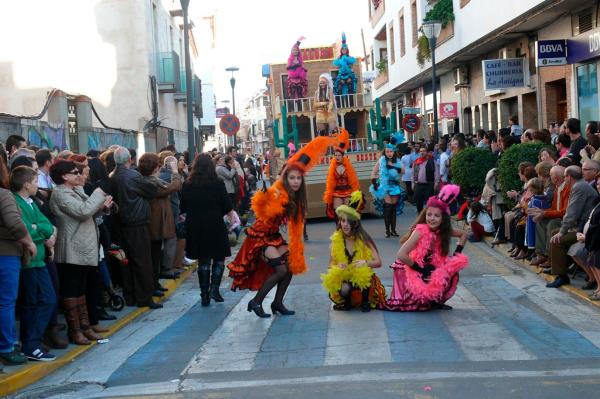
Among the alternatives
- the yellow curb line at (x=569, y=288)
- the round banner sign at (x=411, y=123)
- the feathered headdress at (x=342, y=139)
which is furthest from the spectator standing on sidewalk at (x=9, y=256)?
the round banner sign at (x=411, y=123)

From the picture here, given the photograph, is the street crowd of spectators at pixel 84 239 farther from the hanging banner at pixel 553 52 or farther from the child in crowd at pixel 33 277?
the hanging banner at pixel 553 52

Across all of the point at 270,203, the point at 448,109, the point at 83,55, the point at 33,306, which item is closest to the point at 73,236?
the point at 33,306

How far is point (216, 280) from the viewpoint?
10898 millimetres

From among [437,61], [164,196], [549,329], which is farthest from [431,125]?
[549,329]

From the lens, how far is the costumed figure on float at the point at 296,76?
23.8 metres

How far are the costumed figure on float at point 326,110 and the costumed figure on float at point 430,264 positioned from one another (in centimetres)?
1334

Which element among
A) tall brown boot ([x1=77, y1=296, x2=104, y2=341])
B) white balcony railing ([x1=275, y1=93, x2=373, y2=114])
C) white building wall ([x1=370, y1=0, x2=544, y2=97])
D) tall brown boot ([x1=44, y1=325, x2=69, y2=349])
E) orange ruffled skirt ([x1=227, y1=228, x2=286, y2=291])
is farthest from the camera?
white balcony railing ([x1=275, y1=93, x2=373, y2=114])

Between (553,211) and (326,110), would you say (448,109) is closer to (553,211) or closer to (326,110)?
(326,110)

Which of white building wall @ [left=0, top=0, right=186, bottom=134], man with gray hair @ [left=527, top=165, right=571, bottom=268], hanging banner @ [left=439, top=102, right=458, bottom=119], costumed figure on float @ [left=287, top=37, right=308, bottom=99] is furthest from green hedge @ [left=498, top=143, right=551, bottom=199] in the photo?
hanging banner @ [left=439, top=102, right=458, bottom=119]

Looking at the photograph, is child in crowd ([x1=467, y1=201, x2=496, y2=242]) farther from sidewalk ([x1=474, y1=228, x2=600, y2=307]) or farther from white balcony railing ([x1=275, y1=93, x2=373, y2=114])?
white balcony railing ([x1=275, y1=93, x2=373, y2=114])

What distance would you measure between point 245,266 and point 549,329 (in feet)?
11.3

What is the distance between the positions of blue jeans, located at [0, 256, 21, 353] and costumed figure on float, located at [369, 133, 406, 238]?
33.5 feet

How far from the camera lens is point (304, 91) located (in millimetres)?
24000

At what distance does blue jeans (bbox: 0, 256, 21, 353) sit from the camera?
754cm
